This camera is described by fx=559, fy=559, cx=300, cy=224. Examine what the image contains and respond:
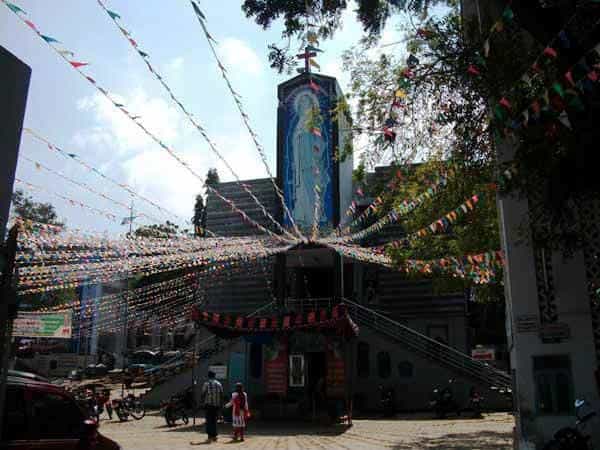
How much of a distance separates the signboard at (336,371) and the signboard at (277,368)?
1.69 metres

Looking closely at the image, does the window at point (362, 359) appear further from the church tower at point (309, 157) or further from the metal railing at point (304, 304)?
the church tower at point (309, 157)

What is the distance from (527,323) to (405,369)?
1203 cm

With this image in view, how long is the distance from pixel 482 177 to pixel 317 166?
479 inches

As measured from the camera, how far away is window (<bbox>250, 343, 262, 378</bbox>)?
2223cm

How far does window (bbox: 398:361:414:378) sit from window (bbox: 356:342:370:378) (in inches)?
51.9

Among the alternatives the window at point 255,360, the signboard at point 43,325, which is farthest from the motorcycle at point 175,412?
the signboard at point 43,325

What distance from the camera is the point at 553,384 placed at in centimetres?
945

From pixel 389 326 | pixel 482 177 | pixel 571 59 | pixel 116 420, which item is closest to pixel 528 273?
pixel 482 177

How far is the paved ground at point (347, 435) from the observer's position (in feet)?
40.7

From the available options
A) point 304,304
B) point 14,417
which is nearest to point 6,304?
point 14,417

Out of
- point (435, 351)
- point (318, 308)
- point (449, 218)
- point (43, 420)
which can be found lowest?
point (43, 420)

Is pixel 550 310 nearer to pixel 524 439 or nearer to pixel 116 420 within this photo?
pixel 524 439

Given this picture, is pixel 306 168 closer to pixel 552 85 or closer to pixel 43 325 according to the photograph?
pixel 43 325

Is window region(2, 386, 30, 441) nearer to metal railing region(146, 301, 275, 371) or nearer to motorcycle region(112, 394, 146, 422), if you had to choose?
motorcycle region(112, 394, 146, 422)
